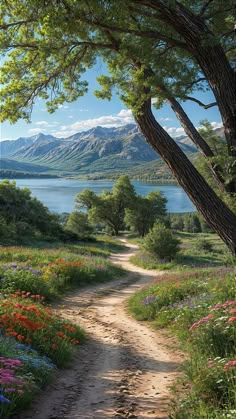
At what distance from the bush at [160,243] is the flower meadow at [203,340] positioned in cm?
1635

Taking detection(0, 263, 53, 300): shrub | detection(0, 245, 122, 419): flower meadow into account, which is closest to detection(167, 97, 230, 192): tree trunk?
detection(0, 245, 122, 419): flower meadow

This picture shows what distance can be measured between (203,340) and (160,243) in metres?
21.9

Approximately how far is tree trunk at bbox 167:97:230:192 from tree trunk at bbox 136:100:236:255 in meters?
1.14

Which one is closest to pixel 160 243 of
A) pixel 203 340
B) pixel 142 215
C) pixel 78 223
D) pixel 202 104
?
pixel 202 104

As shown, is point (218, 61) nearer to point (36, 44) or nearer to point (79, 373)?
point (36, 44)

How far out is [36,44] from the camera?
23.6 feet

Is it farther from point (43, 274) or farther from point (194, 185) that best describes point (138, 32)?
point (43, 274)

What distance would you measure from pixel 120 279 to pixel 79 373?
41.3ft

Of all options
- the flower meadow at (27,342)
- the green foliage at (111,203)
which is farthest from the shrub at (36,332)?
the green foliage at (111,203)

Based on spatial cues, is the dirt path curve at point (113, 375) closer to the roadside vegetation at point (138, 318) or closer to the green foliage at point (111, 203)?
the roadside vegetation at point (138, 318)

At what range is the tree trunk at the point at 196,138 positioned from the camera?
7.59 m

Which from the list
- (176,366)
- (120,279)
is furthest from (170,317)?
(120,279)

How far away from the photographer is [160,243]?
90.3 feet

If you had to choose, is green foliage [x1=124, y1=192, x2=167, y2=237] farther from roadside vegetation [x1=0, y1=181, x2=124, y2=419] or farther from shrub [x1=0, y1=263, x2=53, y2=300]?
shrub [x1=0, y1=263, x2=53, y2=300]
